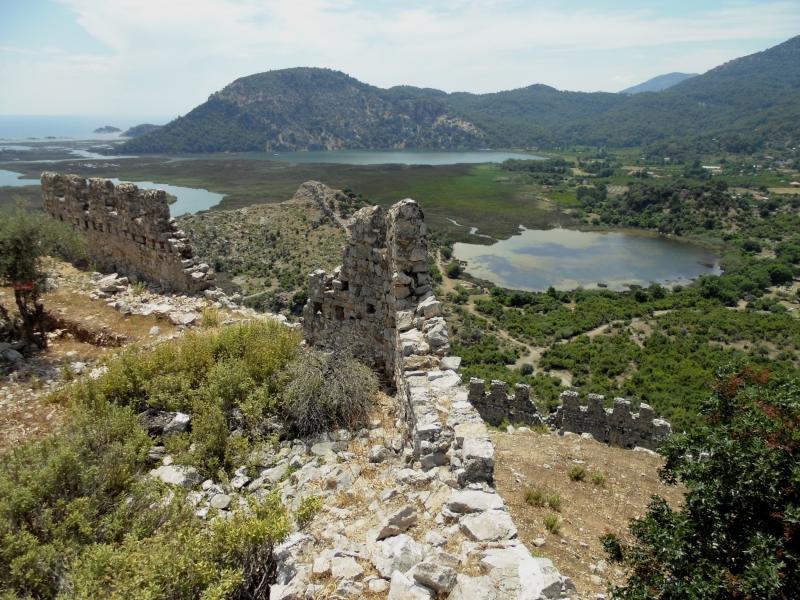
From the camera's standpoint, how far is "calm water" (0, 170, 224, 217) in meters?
79.5

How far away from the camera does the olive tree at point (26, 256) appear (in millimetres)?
9180

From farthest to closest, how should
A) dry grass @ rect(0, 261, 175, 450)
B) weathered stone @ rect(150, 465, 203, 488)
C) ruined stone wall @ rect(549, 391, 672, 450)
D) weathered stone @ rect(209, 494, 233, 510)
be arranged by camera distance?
ruined stone wall @ rect(549, 391, 672, 450), dry grass @ rect(0, 261, 175, 450), weathered stone @ rect(150, 465, 203, 488), weathered stone @ rect(209, 494, 233, 510)

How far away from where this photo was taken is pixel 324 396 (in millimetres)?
6832

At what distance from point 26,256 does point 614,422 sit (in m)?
15.7

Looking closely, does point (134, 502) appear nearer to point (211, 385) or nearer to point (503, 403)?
point (211, 385)

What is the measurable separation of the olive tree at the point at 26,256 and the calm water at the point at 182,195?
69253 millimetres

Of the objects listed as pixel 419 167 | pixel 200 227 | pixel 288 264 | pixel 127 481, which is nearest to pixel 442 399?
pixel 127 481

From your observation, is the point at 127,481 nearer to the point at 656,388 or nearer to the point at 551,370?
the point at 656,388

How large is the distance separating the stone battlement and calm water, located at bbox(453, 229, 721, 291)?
37.0 m

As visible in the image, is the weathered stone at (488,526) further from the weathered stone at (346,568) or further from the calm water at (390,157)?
the calm water at (390,157)

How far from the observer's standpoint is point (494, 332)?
Result: 38.0m

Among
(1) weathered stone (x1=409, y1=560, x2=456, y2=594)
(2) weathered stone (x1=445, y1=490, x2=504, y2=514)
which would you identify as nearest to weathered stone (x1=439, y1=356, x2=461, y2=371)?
(2) weathered stone (x1=445, y1=490, x2=504, y2=514)

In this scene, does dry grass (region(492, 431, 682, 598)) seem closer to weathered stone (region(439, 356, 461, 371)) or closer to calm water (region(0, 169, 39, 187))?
weathered stone (region(439, 356, 461, 371))

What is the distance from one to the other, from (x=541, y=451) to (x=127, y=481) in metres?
7.96
